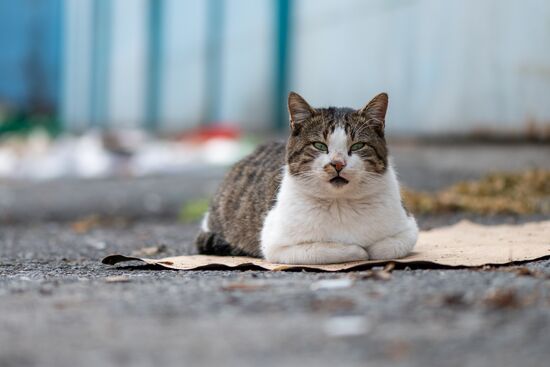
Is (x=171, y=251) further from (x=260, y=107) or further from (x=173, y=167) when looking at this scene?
(x=260, y=107)

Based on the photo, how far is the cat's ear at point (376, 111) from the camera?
Answer: 4.03 m

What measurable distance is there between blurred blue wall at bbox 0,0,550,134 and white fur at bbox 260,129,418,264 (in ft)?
11.6

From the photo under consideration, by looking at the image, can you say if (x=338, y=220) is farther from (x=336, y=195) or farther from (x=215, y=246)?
(x=215, y=246)

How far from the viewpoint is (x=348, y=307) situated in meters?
2.67

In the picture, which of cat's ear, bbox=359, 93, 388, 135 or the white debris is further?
cat's ear, bbox=359, 93, 388, 135

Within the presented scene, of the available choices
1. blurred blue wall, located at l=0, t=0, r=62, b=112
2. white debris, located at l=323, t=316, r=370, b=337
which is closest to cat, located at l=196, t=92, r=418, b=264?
white debris, located at l=323, t=316, r=370, b=337

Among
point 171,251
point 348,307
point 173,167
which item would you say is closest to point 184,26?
point 173,167

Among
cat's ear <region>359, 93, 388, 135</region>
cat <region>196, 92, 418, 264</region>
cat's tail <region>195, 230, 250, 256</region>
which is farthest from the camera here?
cat's tail <region>195, 230, 250, 256</region>

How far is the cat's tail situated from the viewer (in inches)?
181

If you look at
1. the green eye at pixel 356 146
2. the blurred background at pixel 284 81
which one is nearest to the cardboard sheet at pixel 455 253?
the green eye at pixel 356 146

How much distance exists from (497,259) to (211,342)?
186 cm

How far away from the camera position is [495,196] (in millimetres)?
6570

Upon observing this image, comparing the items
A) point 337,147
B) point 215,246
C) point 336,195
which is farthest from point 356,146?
point 215,246

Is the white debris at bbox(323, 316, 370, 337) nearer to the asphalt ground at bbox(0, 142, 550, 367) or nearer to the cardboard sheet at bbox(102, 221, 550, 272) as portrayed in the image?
the asphalt ground at bbox(0, 142, 550, 367)
